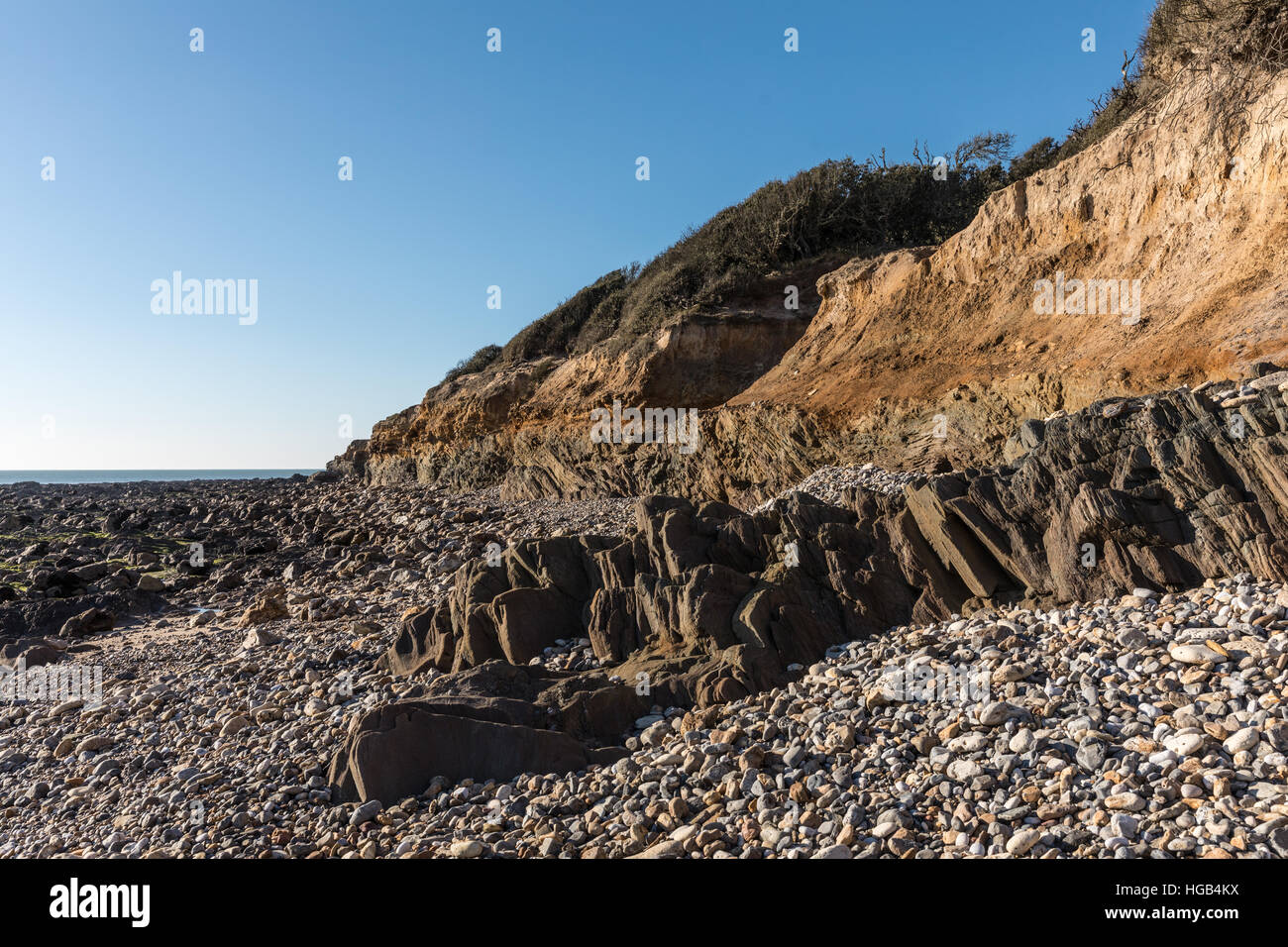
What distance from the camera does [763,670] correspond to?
312 inches

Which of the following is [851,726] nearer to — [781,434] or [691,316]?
[781,434]

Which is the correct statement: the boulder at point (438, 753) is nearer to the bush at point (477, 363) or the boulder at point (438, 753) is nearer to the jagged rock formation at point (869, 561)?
the jagged rock formation at point (869, 561)

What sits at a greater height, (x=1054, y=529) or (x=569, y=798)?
(x=1054, y=529)

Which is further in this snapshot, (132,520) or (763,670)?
(132,520)

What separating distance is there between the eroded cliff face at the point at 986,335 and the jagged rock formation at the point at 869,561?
4.77m

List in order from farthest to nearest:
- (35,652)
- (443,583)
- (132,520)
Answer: (132,520)
(443,583)
(35,652)

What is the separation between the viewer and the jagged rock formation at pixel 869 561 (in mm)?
7723

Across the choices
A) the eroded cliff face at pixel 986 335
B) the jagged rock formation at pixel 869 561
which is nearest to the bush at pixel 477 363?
the eroded cliff face at pixel 986 335

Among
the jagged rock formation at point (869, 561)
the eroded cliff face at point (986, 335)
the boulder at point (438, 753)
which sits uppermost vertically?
the eroded cliff face at point (986, 335)

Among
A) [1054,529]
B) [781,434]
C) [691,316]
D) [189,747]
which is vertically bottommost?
[189,747]

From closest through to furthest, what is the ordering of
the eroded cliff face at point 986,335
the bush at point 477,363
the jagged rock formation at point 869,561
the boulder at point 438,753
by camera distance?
the boulder at point 438,753 → the jagged rock formation at point 869,561 → the eroded cliff face at point 986,335 → the bush at point 477,363

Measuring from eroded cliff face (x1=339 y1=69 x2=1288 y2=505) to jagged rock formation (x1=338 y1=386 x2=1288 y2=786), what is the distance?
4.77 meters

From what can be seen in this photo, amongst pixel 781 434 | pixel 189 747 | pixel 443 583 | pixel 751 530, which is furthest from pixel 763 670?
pixel 781 434

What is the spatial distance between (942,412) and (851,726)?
12193 mm
